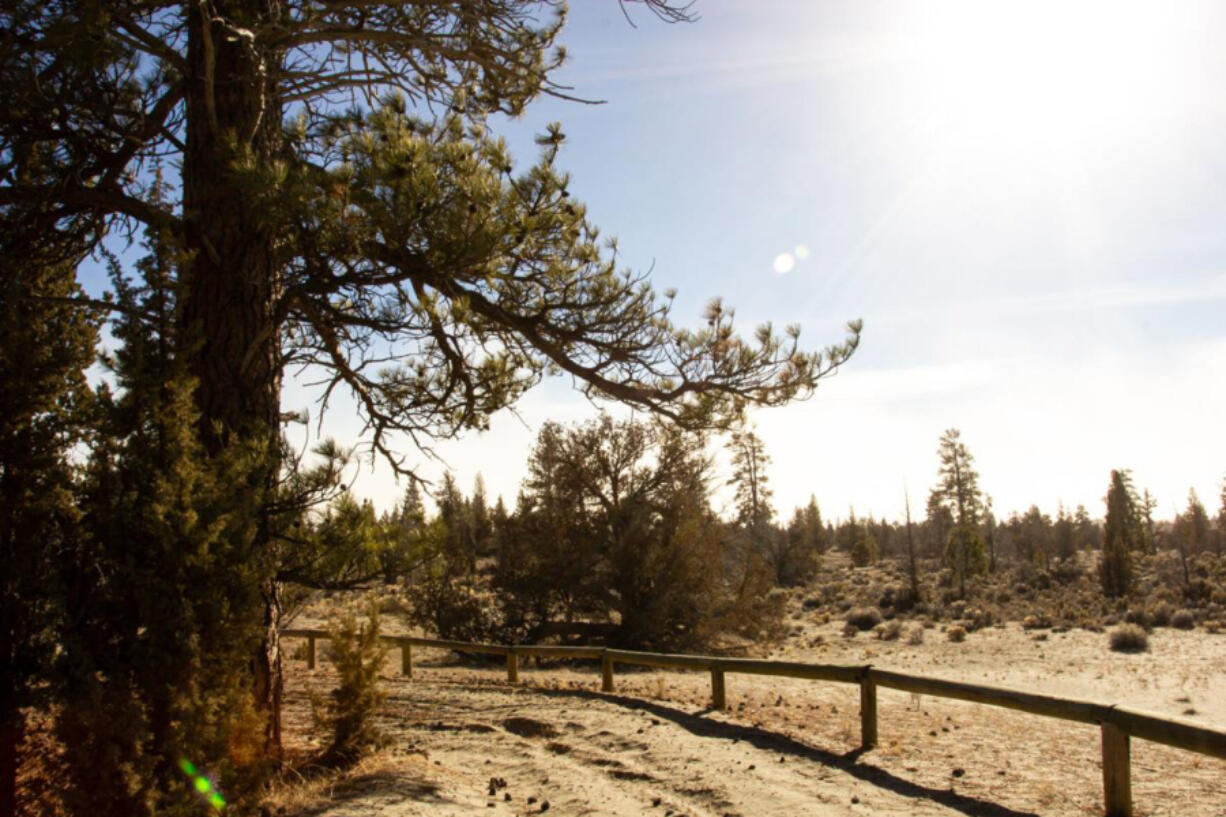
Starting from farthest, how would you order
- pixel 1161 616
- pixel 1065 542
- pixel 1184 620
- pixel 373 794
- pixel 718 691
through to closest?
pixel 1065 542 < pixel 1161 616 < pixel 1184 620 < pixel 718 691 < pixel 373 794

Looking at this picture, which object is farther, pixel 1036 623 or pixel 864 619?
pixel 864 619

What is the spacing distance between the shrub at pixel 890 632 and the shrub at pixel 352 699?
24.9m

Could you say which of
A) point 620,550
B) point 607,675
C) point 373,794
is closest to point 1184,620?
point 620,550

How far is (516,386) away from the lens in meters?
8.09

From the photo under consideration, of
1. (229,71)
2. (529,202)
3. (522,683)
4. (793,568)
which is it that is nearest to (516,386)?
(529,202)

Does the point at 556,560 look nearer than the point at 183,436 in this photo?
No

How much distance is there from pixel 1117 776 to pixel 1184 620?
29599 millimetres

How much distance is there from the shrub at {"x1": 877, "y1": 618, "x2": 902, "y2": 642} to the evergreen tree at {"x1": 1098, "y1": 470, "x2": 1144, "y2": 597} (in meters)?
15.7

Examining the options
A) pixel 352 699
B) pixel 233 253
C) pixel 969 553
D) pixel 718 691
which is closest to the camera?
pixel 233 253

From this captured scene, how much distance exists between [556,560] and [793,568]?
30903mm

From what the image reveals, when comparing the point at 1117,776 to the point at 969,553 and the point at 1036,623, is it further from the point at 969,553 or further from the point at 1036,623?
the point at 969,553

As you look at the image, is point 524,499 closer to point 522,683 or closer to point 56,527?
point 522,683

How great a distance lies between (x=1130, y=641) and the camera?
79.5ft

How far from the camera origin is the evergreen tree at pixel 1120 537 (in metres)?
38.1
